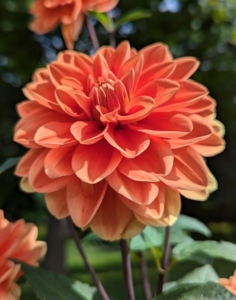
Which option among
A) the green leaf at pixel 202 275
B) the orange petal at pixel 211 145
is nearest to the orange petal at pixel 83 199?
the orange petal at pixel 211 145

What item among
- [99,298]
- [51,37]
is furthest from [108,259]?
[99,298]

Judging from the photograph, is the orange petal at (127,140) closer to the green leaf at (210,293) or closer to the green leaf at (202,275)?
the green leaf at (210,293)

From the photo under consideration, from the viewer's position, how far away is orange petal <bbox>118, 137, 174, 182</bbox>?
320mm

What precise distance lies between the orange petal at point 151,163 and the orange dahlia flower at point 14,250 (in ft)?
0.43

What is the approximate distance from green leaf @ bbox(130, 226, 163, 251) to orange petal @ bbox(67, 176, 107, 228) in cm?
17

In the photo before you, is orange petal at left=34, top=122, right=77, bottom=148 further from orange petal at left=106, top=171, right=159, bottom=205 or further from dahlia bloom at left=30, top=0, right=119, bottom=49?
dahlia bloom at left=30, top=0, right=119, bottom=49

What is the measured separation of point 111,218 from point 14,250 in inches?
4.6

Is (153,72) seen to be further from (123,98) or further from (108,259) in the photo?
(108,259)

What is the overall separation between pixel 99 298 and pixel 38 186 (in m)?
0.16

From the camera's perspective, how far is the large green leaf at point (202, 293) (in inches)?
12.1

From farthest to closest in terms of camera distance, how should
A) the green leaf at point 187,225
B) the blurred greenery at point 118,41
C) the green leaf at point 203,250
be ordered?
the blurred greenery at point 118,41, the green leaf at point 187,225, the green leaf at point 203,250

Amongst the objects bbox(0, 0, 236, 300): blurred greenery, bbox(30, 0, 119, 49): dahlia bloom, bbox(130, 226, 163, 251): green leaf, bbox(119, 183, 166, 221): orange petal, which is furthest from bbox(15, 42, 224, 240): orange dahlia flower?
bbox(0, 0, 236, 300): blurred greenery

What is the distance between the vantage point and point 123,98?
367 millimetres

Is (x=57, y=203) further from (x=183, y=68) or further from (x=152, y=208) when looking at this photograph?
(x=183, y=68)
